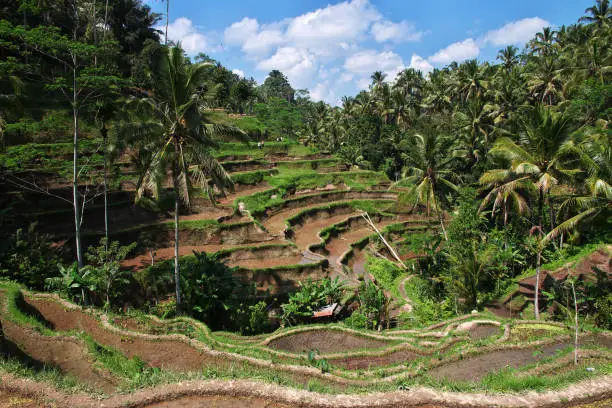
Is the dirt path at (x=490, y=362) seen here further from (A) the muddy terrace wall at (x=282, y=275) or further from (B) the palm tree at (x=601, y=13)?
(B) the palm tree at (x=601, y=13)

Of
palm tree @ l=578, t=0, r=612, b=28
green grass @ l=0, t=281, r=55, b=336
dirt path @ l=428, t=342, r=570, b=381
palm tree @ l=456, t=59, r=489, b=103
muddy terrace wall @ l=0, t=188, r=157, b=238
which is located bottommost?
dirt path @ l=428, t=342, r=570, b=381

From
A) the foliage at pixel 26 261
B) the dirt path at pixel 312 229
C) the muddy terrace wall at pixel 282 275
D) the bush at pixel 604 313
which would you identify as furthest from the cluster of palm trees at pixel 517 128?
the foliage at pixel 26 261

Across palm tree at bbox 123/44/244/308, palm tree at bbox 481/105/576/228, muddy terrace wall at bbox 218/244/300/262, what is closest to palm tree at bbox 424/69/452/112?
muddy terrace wall at bbox 218/244/300/262

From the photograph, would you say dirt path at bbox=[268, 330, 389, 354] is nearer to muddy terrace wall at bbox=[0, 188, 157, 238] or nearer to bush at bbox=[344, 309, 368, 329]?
bush at bbox=[344, 309, 368, 329]

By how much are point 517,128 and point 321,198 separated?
16.8 meters

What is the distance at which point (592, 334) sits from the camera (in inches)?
477

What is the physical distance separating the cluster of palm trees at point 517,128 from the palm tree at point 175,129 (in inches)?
474

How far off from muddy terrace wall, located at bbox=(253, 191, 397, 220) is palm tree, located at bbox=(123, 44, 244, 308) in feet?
43.8

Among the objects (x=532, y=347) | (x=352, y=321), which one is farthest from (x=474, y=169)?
(x=532, y=347)

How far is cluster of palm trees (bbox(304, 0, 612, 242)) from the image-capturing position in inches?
555

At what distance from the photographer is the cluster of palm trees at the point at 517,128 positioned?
14102 millimetres

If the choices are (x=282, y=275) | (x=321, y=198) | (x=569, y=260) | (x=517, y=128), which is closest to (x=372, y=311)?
(x=282, y=275)

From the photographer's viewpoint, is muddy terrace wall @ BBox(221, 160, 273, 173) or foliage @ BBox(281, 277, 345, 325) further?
muddy terrace wall @ BBox(221, 160, 273, 173)

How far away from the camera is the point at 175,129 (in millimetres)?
14023
